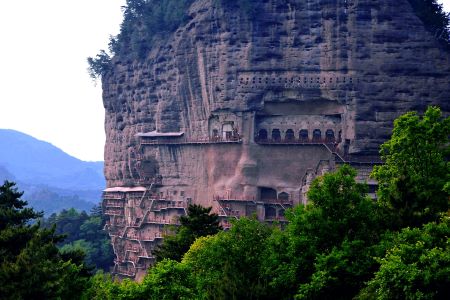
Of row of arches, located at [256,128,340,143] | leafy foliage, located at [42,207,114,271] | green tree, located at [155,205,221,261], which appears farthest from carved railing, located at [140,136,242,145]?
green tree, located at [155,205,221,261]

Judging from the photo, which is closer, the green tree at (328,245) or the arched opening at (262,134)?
the green tree at (328,245)

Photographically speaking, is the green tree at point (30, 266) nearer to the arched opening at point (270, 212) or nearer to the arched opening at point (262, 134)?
the arched opening at point (270, 212)

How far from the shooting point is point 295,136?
1939 inches

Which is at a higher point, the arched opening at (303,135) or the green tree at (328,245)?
the arched opening at (303,135)

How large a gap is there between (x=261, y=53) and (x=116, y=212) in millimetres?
16550

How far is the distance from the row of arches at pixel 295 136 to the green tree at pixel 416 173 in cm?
1736

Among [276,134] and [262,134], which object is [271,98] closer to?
[276,134]

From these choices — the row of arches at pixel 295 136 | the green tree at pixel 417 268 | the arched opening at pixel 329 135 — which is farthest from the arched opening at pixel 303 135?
the green tree at pixel 417 268

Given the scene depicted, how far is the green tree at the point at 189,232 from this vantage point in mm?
35594

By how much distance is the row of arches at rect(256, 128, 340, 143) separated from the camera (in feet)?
159

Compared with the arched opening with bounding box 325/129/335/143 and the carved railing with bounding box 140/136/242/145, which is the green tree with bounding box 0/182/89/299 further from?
the arched opening with bounding box 325/129/335/143

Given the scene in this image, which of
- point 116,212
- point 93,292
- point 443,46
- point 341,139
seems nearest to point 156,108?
point 116,212

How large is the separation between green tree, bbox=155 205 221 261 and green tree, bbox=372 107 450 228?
27.0 ft

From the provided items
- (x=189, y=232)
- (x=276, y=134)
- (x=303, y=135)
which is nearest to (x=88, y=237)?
(x=276, y=134)
